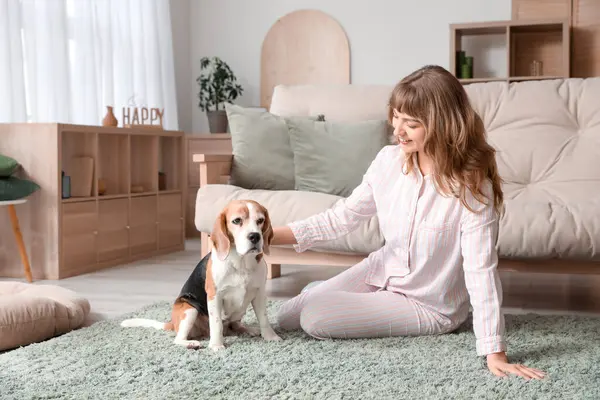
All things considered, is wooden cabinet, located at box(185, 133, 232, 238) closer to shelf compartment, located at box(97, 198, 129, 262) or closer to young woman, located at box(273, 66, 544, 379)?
shelf compartment, located at box(97, 198, 129, 262)

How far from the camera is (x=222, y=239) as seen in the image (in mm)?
1946

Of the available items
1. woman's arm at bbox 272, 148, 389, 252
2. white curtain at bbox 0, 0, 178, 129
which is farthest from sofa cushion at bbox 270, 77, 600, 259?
white curtain at bbox 0, 0, 178, 129

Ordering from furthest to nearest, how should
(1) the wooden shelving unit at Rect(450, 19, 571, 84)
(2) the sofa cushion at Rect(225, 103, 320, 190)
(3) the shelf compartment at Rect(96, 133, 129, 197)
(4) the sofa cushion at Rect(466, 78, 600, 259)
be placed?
1. (1) the wooden shelving unit at Rect(450, 19, 571, 84)
2. (3) the shelf compartment at Rect(96, 133, 129, 197)
3. (2) the sofa cushion at Rect(225, 103, 320, 190)
4. (4) the sofa cushion at Rect(466, 78, 600, 259)

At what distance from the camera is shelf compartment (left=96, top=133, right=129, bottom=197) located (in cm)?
420

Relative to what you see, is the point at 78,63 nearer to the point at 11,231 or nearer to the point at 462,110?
the point at 11,231

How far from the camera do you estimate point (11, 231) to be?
3.62 meters

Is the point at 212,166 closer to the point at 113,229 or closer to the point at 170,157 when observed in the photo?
the point at 113,229

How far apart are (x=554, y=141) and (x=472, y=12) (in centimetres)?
293

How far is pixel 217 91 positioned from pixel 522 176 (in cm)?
335

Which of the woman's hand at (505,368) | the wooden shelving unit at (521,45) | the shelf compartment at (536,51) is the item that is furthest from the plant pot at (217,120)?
the woman's hand at (505,368)

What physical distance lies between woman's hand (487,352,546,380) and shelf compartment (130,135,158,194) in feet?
10.3

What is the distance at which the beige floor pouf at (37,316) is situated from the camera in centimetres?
214

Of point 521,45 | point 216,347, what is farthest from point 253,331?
point 521,45

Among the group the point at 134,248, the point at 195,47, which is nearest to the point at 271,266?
the point at 134,248
